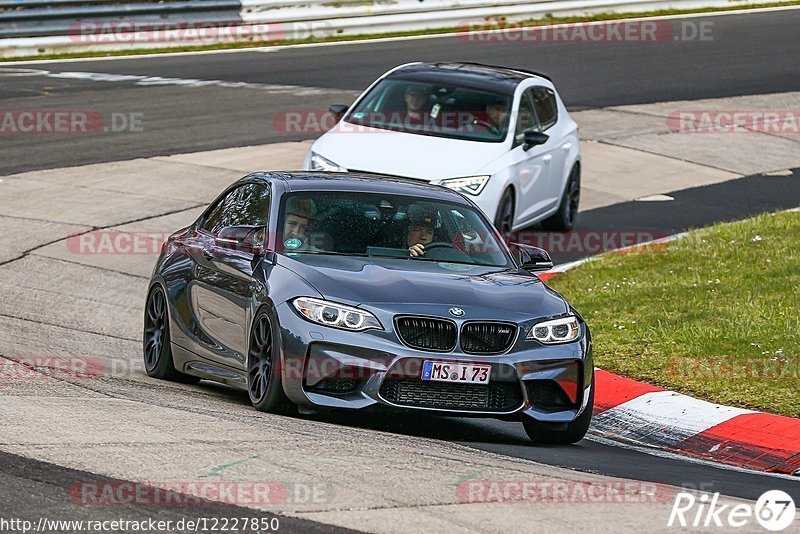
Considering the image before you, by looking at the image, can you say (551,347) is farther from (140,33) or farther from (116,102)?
(140,33)

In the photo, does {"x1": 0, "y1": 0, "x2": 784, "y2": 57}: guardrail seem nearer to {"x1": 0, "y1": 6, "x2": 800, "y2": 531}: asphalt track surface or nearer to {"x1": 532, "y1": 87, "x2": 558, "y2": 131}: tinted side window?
{"x1": 0, "y1": 6, "x2": 800, "y2": 531}: asphalt track surface

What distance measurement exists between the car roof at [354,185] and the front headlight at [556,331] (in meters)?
1.58

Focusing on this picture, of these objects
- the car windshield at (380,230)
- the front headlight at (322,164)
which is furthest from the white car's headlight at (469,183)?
the car windshield at (380,230)

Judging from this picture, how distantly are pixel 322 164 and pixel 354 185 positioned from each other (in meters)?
5.29

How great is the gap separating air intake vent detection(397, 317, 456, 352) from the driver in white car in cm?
107

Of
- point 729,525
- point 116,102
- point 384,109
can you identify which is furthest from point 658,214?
point 729,525

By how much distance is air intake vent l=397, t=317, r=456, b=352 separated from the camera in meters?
8.55

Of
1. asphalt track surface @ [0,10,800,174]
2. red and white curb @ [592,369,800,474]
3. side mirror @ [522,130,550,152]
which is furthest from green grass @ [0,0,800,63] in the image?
red and white curb @ [592,369,800,474]

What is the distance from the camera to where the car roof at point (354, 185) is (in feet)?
32.8

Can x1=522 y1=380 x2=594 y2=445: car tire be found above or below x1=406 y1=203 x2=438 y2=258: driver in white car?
below

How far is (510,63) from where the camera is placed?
29.2m

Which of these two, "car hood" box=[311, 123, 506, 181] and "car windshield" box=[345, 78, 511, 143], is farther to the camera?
"car windshield" box=[345, 78, 511, 143]

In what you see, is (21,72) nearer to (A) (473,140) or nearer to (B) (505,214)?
(A) (473,140)

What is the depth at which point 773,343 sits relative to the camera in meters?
11.2
